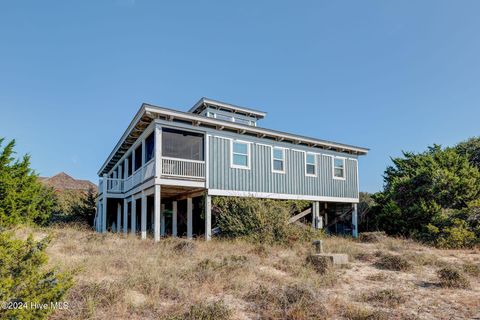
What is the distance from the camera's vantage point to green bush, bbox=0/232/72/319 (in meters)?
3.89

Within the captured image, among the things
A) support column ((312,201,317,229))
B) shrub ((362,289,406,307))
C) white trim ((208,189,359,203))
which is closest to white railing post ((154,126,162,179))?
white trim ((208,189,359,203))

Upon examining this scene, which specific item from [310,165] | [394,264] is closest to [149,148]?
[310,165]

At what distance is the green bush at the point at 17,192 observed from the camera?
1636 centimetres

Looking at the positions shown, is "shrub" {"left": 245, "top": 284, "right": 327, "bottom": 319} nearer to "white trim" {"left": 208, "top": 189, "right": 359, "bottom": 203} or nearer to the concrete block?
the concrete block

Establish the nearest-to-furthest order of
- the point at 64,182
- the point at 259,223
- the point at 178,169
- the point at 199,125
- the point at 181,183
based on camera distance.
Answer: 1. the point at 259,223
2. the point at 181,183
3. the point at 178,169
4. the point at 199,125
5. the point at 64,182

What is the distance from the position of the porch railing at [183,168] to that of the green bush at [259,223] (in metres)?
1.94

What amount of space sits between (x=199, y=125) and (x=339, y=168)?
9.68m

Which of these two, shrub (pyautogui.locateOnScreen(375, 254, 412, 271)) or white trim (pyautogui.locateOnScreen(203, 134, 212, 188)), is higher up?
white trim (pyautogui.locateOnScreen(203, 134, 212, 188))

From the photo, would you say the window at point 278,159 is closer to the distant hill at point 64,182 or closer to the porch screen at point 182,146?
the porch screen at point 182,146

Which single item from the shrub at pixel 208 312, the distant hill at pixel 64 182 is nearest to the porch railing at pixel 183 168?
the shrub at pixel 208 312

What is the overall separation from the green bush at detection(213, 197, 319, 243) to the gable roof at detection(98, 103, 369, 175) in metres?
3.67

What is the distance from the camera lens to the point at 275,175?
17172 millimetres

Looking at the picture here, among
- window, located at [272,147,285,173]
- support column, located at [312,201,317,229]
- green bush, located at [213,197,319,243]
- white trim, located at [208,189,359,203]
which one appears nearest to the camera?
green bush, located at [213,197,319,243]

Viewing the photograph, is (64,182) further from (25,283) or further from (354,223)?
(25,283)
